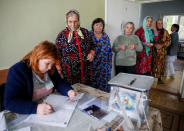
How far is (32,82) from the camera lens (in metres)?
0.94

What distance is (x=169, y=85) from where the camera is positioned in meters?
3.10

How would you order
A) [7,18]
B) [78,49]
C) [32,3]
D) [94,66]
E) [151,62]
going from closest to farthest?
[7,18]
[32,3]
[78,49]
[94,66]
[151,62]

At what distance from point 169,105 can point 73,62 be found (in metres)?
1.84

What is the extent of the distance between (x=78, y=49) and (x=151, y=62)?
2119mm

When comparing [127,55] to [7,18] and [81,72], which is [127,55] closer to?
[81,72]

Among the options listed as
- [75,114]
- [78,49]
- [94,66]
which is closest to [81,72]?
[78,49]

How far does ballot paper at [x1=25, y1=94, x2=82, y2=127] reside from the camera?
74 cm

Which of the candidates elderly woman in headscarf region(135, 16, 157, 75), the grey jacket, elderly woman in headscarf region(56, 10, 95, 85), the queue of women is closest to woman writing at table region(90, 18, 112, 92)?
the queue of women

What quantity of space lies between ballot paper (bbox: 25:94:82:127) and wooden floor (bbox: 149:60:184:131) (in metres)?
1.48

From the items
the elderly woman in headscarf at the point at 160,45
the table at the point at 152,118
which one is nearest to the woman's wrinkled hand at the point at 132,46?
the elderly woman in headscarf at the point at 160,45

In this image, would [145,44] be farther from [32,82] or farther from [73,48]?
[32,82]

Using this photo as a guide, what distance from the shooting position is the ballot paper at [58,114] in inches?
29.0

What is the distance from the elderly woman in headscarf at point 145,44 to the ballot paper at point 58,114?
2189mm

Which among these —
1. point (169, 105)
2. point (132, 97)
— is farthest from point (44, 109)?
point (169, 105)
